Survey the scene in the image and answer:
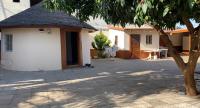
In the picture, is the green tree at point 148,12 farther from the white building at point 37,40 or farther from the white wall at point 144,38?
the white wall at point 144,38

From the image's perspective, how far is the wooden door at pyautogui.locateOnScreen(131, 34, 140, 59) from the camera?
29766mm

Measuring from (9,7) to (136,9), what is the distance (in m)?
22.3

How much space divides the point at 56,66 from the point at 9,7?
34.3 ft

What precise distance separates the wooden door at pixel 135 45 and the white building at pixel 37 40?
382 inches

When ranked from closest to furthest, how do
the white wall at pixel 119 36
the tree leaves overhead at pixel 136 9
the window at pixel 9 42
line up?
the tree leaves overhead at pixel 136 9 < the window at pixel 9 42 < the white wall at pixel 119 36

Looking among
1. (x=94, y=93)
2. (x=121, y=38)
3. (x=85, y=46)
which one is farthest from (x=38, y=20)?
(x=121, y=38)

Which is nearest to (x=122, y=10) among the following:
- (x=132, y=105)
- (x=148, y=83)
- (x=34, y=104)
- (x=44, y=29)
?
(x=132, y=105)

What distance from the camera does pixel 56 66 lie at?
1981 centimetres

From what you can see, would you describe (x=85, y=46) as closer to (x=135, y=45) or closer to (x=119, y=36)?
(x=135, y=45)

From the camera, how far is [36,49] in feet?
63.9

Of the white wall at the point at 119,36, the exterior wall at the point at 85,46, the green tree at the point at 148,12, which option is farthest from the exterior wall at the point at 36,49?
the white wall at the point at 119,36

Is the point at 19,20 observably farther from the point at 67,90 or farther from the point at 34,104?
the point at 34,104

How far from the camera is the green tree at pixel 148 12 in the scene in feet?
23.6

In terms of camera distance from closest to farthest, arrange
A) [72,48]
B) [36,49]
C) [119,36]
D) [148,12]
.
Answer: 1. [148,12]
2. [36,49]
3. [72,48]
4. [119,36]
